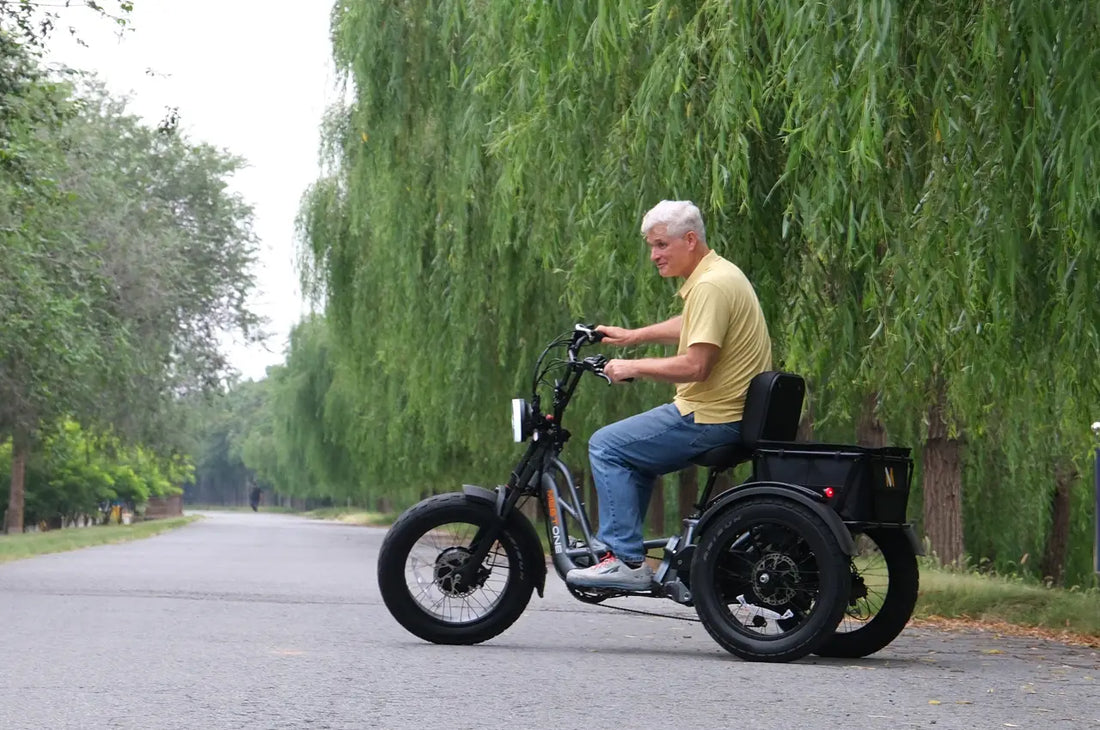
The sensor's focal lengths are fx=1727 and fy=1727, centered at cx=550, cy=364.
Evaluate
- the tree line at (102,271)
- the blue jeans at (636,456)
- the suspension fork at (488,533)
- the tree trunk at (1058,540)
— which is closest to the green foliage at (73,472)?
the tree line at (102,271)

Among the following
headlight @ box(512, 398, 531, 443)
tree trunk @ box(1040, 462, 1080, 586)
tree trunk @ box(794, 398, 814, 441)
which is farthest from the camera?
tree trunk @ box(1040, 462, 1080, 586)

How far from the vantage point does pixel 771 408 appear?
6.92 m

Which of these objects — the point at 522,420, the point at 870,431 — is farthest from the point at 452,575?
the point at 870,431

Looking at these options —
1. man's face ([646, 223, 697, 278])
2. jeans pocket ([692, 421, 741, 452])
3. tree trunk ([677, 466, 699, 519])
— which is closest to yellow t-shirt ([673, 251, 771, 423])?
jeans pocket ([692, 421, 741, 452])

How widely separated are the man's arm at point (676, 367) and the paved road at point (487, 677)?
1132 millimetres

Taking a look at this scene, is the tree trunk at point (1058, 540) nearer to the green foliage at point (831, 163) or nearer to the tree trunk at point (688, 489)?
the tree trunk at point (688, 489)

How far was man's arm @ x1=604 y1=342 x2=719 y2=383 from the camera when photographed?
6.88m

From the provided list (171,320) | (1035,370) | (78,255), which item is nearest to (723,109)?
(1035,370)

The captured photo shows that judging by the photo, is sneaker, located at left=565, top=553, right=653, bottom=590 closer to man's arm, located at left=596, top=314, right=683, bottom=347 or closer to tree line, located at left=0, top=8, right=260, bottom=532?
man's arm, located at left=596, top=314, right=683, bottom=347

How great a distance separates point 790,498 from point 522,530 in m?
1.30

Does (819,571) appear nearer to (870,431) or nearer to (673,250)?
(673,250)

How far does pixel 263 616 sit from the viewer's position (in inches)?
378

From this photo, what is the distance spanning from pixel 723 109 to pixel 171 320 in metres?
25.4

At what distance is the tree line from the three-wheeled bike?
940 cm
